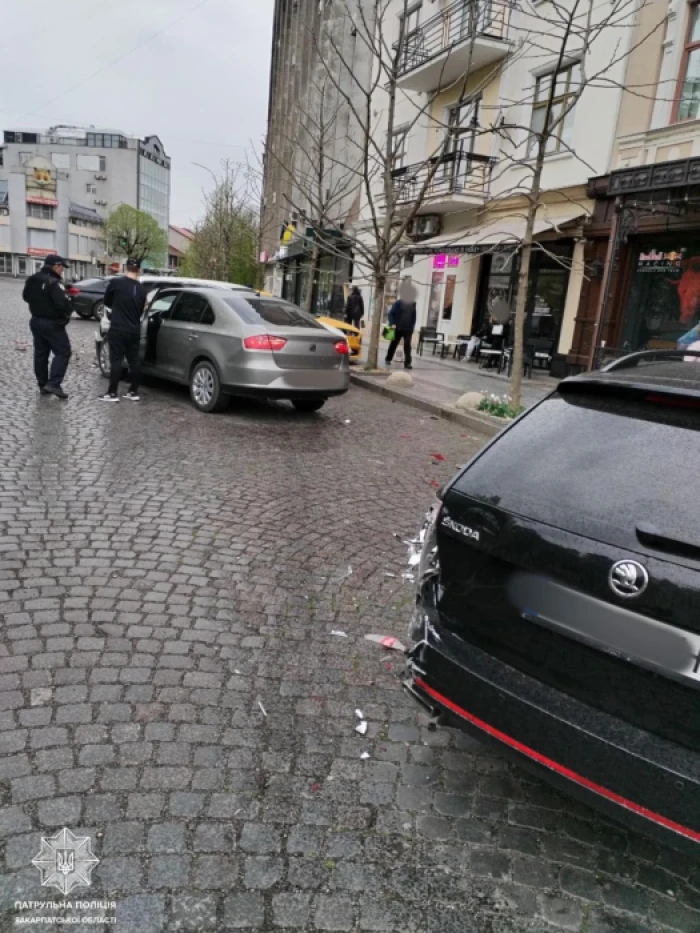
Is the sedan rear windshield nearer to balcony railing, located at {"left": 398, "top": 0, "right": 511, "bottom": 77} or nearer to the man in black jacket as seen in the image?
the man in black jacket

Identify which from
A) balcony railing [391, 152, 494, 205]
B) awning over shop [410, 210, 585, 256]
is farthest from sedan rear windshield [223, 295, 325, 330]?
balcony railing [391, 152, 494, 205]

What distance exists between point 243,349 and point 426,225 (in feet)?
49.1

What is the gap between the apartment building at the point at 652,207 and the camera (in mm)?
12781

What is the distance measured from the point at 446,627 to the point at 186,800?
1.11m

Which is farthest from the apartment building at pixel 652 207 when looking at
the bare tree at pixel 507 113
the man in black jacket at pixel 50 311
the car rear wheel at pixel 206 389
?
the man in black jacket at pixel 50 311

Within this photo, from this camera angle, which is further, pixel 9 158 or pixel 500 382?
pixel 9 158

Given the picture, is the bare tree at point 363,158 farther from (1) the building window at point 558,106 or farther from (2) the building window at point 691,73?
(2) the building window at point 691,73

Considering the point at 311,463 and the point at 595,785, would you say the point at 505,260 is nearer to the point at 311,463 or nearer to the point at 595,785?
the point at 311,463

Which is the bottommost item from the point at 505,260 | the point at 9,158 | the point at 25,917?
the point at 25,917

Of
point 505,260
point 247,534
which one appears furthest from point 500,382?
point 247,534

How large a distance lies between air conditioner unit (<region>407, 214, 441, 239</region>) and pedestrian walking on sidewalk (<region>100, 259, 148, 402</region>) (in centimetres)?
1409

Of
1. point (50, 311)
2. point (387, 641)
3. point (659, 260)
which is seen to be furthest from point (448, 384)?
point (387, 641)

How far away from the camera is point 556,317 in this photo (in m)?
17.1

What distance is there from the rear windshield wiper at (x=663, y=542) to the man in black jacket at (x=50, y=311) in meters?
8.72
